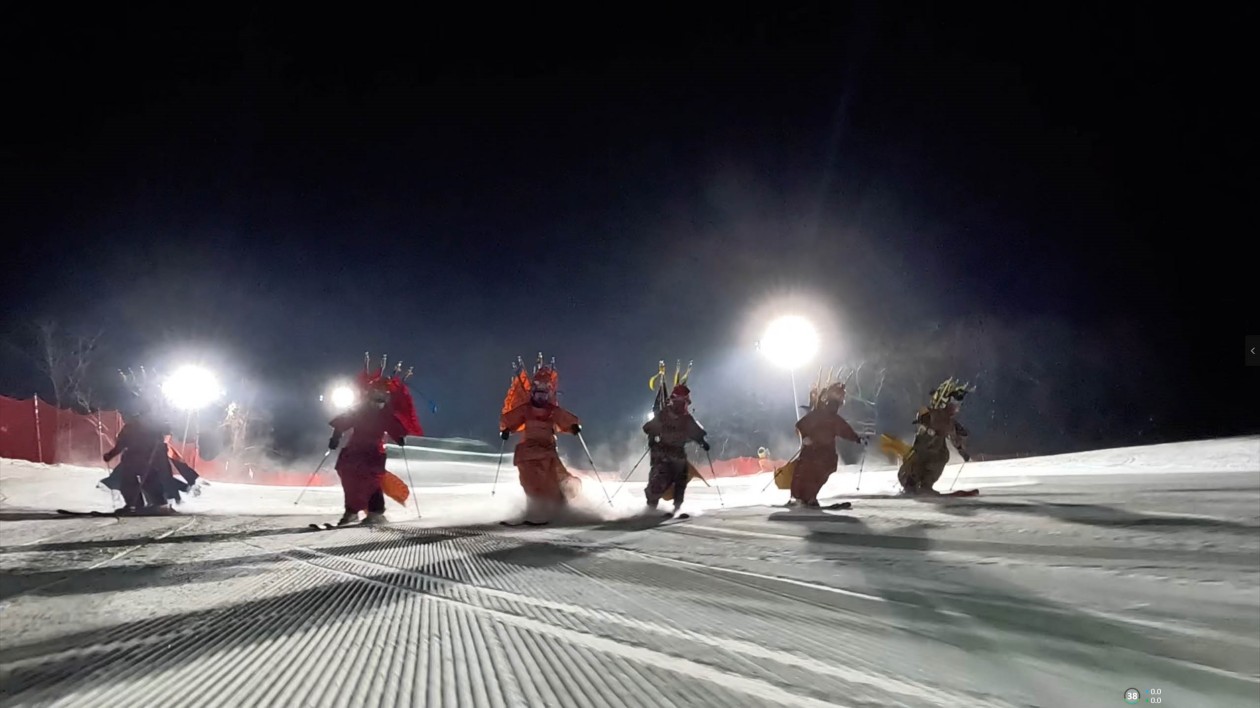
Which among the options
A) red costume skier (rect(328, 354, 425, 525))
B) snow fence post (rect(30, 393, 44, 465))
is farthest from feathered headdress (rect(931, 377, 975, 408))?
snow fence post (rect(30, 393, 44, 465))

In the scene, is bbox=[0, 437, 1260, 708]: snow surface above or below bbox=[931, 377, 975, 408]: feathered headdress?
below

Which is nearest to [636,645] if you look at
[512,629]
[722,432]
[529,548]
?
[512,629]

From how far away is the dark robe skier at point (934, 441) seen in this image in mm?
8836

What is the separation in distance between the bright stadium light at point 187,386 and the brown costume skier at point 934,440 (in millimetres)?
33820

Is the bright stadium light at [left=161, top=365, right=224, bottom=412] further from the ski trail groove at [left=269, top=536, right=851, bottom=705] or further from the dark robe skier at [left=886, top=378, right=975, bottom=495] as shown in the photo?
the ski trail groove at [left=269, top=536, right=851, bottom=705]

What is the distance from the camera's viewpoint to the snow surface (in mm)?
1696

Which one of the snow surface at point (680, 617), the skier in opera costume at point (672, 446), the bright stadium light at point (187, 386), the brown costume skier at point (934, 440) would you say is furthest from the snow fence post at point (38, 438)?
the brown costume skier at point (934, 440)

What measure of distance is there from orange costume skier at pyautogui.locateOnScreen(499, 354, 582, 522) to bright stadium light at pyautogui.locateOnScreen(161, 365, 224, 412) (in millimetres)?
29973

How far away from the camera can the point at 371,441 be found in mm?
8633

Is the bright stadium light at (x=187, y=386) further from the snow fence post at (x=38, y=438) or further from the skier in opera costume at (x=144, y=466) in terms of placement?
the skier in opera costume at (x=144, y=466)

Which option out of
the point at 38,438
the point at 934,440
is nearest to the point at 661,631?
the point at 934,440

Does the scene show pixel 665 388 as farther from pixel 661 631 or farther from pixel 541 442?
pixel 661 631

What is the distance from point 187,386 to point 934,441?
3447 centimetres

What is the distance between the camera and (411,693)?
1.62 meters
